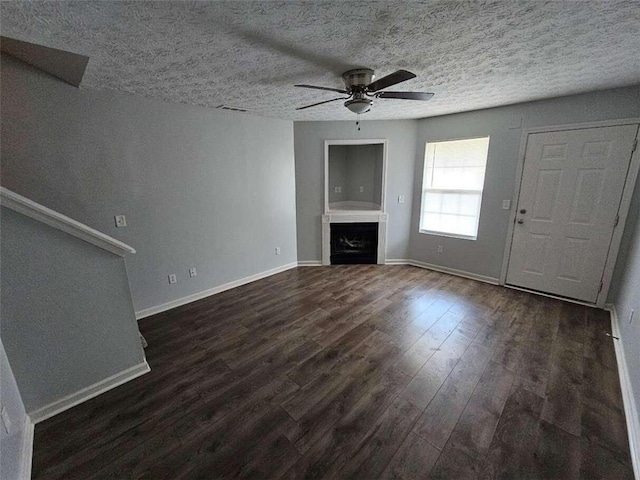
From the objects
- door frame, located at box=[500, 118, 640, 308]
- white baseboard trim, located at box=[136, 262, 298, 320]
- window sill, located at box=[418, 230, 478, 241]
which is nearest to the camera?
door frame, located at box=[500, 118, 640, 308]

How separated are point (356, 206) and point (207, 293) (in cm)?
303

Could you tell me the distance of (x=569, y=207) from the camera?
3.05 meters

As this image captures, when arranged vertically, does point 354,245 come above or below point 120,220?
below

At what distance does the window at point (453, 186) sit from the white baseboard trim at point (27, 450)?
15.5 ft

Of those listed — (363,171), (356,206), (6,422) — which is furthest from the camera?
(363,171)

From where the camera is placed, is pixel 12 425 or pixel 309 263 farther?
pixel 309 263

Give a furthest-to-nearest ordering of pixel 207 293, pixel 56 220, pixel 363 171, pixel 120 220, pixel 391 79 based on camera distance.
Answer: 1. pixel 363 171
2. pixel 207 293
3. pixel 120 220
4. pixel 391 79
5. pixel 56 220

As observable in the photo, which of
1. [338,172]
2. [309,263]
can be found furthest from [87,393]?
[338,172]

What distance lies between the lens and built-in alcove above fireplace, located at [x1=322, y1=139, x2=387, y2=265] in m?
4.45

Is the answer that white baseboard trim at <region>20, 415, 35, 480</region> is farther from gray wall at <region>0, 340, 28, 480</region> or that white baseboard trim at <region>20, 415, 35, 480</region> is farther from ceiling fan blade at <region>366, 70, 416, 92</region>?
ceiling fan blade at <region>366, 70, 416, 92</region>

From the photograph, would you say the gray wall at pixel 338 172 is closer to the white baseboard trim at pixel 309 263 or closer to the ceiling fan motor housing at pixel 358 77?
the white baseboard trim at pixel 309 263

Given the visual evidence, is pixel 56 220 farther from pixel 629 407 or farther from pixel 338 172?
pixel 338 172

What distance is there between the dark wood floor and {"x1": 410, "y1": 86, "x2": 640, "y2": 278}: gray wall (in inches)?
42.8

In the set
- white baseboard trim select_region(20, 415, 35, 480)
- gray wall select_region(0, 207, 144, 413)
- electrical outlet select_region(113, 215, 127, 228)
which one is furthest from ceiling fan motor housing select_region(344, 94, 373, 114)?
white baseboard trim select_region(20, 415, 35, 480)
